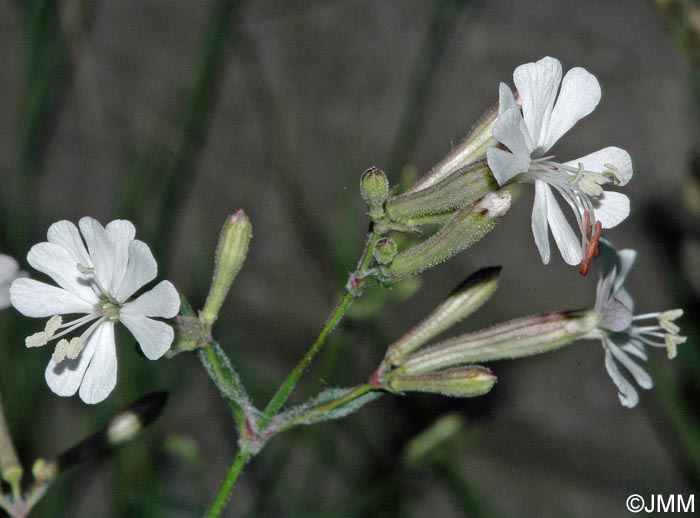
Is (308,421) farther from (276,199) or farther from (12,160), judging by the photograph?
(12,160)

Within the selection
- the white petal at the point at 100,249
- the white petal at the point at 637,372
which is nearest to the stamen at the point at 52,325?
the white petal at the point at 100,249

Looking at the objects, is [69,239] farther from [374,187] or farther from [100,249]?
[374,187]

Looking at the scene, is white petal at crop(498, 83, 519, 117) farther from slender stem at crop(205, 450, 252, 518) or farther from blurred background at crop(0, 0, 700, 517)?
blurred background at crop(0, 0, 700, 517)

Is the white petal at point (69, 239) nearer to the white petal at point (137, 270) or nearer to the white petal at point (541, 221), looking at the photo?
the white petal at point (137, 270)

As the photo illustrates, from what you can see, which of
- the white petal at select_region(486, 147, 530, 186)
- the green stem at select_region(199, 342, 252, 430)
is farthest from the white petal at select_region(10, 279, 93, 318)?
the white petal at select_region(486, 147, 530, 186)

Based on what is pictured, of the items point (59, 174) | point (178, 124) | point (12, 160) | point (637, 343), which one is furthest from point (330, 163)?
point (637, 343)

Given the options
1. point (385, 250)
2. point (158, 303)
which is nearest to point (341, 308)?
point (385, 250)
